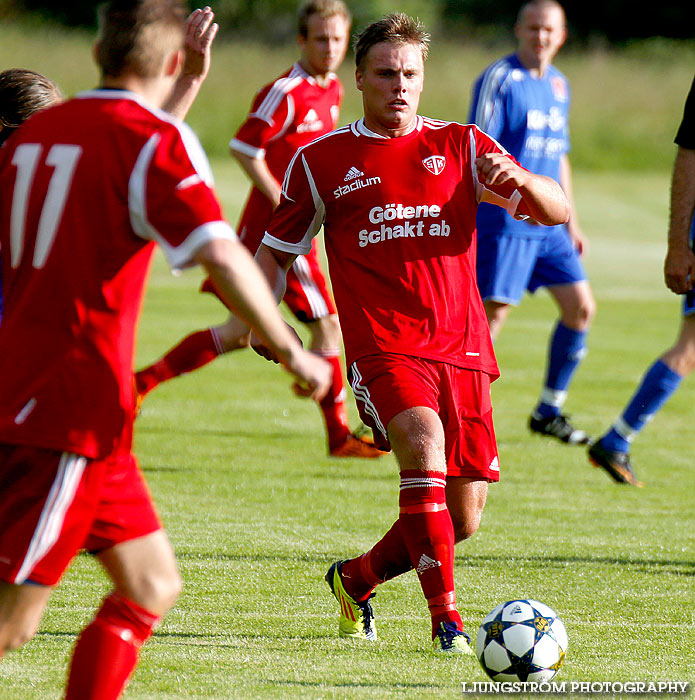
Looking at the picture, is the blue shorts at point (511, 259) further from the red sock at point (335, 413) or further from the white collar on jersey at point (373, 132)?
the white collar on jersey at point (373, 132)

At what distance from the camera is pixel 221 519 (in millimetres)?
6004

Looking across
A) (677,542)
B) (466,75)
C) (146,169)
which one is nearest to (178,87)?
(146,169)

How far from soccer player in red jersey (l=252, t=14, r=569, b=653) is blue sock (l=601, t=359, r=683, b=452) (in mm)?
2490

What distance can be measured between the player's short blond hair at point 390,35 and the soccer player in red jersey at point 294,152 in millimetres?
2679

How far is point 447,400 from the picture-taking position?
14.5 ft

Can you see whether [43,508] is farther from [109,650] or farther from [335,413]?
[335,413]

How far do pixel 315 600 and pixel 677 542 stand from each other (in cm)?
197

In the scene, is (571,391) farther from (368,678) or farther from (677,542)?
(368,678)

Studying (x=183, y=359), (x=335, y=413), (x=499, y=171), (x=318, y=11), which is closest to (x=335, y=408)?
(x=335, y=413)

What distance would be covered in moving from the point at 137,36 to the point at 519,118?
210 inches

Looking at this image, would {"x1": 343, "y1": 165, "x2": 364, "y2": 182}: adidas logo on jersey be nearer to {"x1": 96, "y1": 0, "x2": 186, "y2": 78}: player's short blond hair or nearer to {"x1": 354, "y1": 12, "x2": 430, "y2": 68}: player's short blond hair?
{"x1": 354, "y1": 12, "x2": 430, "y2": 68}: player's short blond hair

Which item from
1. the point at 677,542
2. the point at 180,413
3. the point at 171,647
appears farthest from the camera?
the point at 180,413

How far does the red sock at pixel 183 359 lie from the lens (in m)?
7.25

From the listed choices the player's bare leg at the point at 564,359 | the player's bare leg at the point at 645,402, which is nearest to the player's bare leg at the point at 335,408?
the player's bare leg at the point at 564,359
